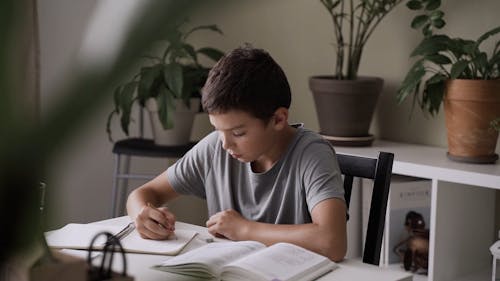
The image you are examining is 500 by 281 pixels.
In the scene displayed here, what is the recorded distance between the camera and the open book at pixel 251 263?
4.75 feet

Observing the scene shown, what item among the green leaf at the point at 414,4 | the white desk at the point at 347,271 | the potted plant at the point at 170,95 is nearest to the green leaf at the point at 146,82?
the potted plant at the point at 170,95

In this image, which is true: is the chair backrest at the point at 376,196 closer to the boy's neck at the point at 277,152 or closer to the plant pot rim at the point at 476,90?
the boy's neck at the point at 277,152

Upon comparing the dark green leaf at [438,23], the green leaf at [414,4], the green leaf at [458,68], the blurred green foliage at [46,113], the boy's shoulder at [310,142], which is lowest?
the boy's shoulder at [310,142]

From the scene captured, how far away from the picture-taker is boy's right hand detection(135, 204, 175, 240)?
1.75 metres

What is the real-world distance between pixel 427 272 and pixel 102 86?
9.21 ft

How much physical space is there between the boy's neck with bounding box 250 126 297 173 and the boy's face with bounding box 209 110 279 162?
0.08m

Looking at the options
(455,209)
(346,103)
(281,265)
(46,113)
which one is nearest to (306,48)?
(346,103)

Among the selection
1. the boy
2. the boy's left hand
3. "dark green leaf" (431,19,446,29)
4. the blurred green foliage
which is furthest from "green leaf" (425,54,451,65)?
the blurred green foliage

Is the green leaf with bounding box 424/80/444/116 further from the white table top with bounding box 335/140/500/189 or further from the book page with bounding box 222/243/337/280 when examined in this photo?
the book page with bounding box 222/243/337/280

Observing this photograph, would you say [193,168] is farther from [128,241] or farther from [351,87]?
[351,87]

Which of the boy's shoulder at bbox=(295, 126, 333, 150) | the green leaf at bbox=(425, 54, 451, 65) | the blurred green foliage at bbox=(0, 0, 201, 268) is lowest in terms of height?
the boy's shoulder at bbox=(295, 126, 333, 150)

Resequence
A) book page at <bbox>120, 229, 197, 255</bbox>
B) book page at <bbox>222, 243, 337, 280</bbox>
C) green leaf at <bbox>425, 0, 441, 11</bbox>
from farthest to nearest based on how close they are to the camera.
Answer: green leaf at <bbox>425, 0, 441, 11</bbox> → book page at <bbox>120, 229, 197, 255</bbox> → book page at <bbox>222, 243, 337, 280</bbox>

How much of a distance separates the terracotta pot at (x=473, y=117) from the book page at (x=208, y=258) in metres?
1.28

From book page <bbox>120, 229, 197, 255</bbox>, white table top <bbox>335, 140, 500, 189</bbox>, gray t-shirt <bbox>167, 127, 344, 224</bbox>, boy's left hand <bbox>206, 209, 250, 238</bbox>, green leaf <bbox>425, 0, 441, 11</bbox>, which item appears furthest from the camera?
green leaf <bbox>425, 0, 441, 11</bbox>
